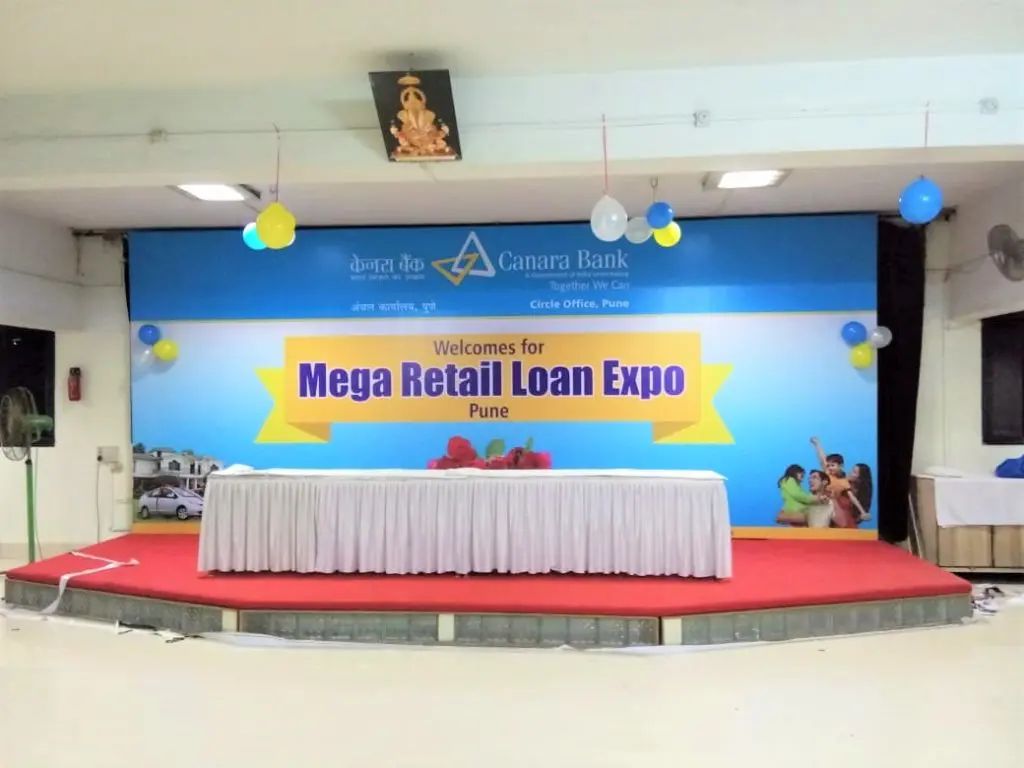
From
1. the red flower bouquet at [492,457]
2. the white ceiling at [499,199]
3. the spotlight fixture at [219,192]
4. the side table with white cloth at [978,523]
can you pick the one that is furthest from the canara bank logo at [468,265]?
the side table with white cloth at [978,523]

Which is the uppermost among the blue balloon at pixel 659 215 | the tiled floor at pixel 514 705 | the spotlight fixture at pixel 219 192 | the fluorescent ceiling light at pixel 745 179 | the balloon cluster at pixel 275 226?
the fluorescent ceiling light at pixel 745 179

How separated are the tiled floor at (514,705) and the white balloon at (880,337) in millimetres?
2537

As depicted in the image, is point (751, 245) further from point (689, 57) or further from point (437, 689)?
point (437, 689)

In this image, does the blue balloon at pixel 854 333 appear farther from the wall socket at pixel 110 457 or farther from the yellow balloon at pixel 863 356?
the wall socket at pixel 110 457

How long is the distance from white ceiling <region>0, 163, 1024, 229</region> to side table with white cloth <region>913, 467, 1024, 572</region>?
232 cm

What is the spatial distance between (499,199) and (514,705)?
3929 mm

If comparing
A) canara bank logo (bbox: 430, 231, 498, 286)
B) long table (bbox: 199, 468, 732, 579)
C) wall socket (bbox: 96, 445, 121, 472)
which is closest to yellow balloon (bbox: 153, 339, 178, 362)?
wall socket (bbox: 96, 445, 121, 472)

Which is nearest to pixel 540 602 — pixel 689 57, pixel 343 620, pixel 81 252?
pixel 343 620

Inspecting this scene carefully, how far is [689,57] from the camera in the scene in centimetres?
368

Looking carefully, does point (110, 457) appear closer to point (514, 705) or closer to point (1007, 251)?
point (514, 705)

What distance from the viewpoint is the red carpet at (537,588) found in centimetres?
446

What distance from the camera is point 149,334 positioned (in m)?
6.92

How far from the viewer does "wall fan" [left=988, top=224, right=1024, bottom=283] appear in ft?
17.4

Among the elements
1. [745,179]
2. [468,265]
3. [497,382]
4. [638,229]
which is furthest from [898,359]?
[468,265]
